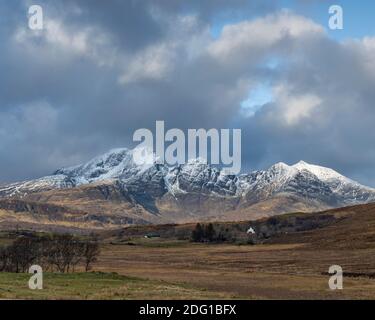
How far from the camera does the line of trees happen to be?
110 meters

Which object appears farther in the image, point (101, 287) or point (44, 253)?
point (44, 253)

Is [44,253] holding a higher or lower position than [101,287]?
higher

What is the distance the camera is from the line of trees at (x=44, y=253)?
11044cm

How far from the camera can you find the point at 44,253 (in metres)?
114

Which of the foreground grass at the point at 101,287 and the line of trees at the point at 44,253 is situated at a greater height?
the line of trees at the point at 44,253

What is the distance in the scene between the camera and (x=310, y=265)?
13775 cm

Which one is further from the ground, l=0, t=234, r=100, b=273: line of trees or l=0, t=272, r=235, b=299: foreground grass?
l=0, t=234, r=100, b=273: line of trees

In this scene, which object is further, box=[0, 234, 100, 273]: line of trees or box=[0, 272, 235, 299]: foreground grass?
box=[0, 234, 100, 273]: line of trees

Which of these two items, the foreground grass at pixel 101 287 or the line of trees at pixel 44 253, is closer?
the foreground grass at pixel 101 287
